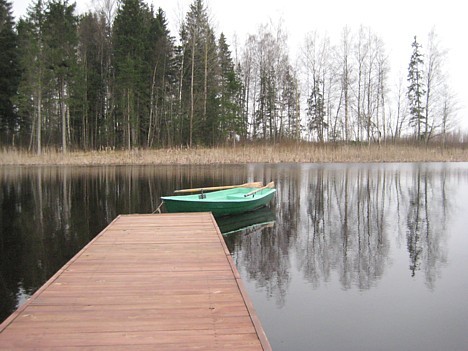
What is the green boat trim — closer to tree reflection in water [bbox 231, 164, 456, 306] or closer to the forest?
tree reflection in water [bbox 231, 164, 456, 306]

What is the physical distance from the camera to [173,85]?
Result: 35.4 m

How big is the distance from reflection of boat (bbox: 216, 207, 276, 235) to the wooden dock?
3213 mm

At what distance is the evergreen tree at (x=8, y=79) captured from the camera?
31188mm

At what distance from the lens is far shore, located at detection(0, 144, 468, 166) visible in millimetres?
24953

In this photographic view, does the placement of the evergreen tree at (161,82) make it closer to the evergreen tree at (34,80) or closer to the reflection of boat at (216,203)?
the evergreen tree at (34,80)

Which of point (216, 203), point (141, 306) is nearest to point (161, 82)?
point (216, 203)

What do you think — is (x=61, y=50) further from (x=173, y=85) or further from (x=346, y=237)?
(x=346, y=237)

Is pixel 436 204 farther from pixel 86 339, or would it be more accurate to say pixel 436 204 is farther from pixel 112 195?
pixel 86 339

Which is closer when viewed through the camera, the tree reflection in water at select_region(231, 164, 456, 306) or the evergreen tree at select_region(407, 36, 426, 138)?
the tree reflection in water at select_region(231, 164, 456, 306)

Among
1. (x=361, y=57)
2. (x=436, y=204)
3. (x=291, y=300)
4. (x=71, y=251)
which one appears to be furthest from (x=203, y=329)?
(x=361, y=57)

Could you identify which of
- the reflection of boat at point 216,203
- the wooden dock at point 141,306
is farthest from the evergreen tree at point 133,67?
the wooden dock at point 141,306

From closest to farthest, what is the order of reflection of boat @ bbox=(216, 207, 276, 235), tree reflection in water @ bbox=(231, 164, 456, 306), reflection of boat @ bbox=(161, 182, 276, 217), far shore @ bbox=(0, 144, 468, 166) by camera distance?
tree reflection in water @ bbox=(231, 164, 456, 306), reflection of boat @ bbox=(216, 207, 276, 235), reflection of boat @ bbox=(161, 182, 276, 217), far shore @ bbox=(0, 144, 468, 166)

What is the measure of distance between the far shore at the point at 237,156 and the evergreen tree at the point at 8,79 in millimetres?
6757

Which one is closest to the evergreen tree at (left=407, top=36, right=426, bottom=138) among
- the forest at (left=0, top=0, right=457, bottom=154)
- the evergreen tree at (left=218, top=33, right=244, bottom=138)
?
the forest at (left=0, top=0, right=457, bottom=154)
